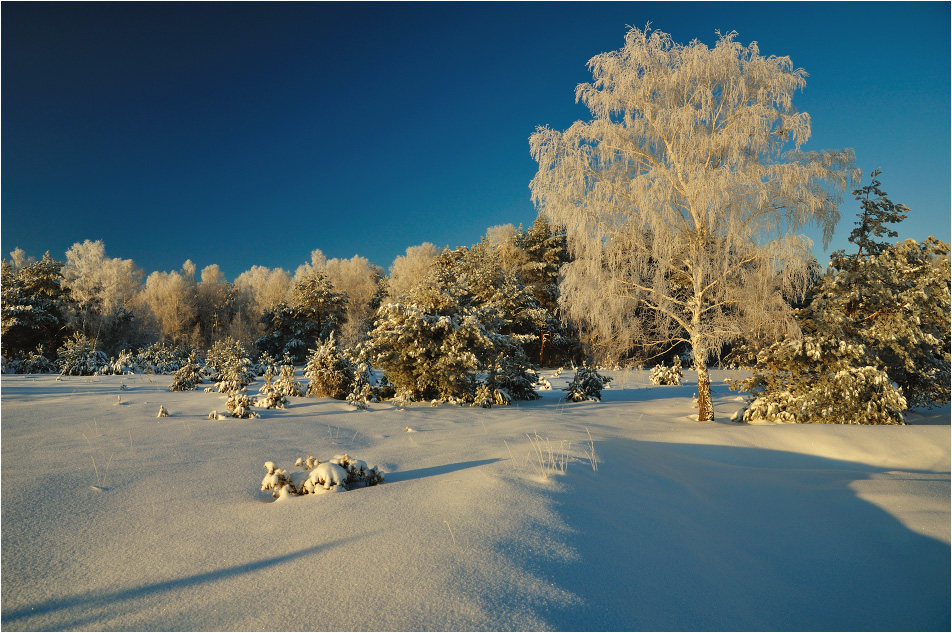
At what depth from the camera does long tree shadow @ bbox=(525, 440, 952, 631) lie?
97.6 inches

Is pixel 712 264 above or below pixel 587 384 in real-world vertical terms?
above

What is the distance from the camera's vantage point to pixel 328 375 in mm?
10898

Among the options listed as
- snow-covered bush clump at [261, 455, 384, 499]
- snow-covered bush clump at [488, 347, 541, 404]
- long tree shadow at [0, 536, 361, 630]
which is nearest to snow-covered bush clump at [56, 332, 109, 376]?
snow-covered bush clump at [488, 347, 541, 404]

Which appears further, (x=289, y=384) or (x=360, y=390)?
(x=289, y=384)

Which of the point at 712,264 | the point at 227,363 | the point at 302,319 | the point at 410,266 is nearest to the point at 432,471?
the point at 712,264

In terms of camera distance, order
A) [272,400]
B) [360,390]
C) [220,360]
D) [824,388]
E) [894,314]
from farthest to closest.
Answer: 1. [220,360]
2. [360,390]
3. [894,314]
4. [824,388]
5. [272,400]

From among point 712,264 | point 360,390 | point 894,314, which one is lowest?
point 360,390

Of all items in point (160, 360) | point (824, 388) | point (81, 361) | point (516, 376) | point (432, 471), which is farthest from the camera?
point (160, 360)

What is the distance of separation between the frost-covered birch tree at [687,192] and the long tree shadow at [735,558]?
492 cm

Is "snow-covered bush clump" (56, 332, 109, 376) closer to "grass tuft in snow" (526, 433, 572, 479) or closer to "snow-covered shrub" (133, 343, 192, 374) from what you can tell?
"snow-covered shrub" (133, 343, 192, 374)

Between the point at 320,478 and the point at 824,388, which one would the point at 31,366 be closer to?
the point at 320,478

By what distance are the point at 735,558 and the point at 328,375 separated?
30.8ft

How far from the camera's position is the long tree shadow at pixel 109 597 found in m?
1.95

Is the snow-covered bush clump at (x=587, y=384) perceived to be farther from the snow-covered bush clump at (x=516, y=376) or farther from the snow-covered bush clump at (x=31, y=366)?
the snow-covered bush clump at (x=31, y=366)
